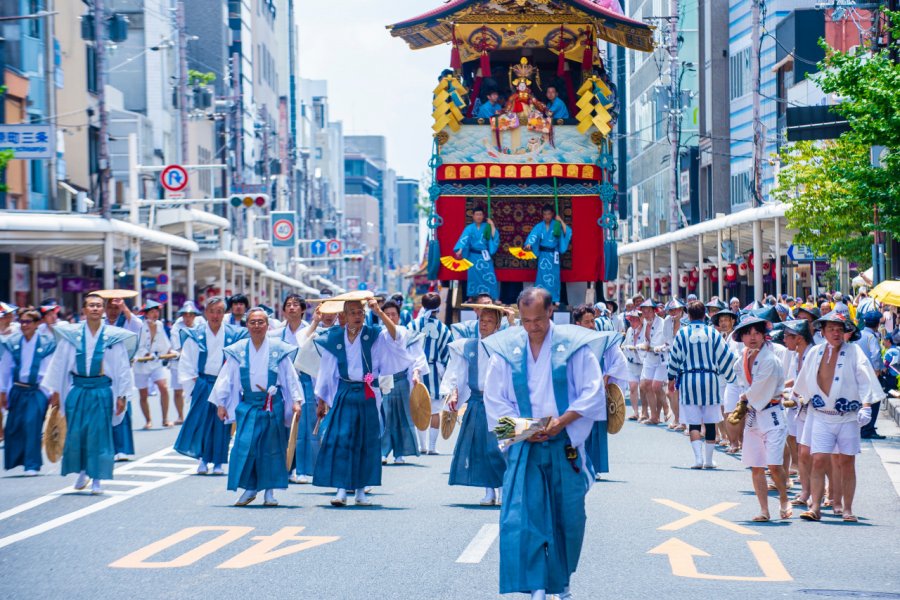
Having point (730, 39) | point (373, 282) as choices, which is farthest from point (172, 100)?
point (373, 282)

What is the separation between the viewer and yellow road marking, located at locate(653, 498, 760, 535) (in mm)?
10442

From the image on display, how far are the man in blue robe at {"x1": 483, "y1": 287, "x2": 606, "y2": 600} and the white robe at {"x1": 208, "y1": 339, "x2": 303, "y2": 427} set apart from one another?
186 inches

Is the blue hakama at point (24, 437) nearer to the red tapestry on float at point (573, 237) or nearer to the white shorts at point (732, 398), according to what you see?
the white shorts at point (732, 398)

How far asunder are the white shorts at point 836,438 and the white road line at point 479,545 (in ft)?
8.30

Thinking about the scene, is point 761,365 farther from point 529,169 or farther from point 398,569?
point 529,169

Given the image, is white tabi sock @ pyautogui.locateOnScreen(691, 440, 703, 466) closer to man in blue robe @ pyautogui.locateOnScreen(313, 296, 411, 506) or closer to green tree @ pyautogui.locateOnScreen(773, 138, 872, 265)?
man in blue robe @ pyautogui.locateOnScreen(313, 296, 411, 506)

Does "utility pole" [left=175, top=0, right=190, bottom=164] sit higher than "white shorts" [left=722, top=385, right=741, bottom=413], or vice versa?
"utility pole" [left=175, top=0, right=190, bottom=164]

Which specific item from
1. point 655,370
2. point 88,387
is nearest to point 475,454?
point 88,387

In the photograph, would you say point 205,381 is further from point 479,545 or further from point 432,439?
point 479,545

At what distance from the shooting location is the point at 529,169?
2017cm

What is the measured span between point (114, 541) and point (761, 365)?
16.2 ft

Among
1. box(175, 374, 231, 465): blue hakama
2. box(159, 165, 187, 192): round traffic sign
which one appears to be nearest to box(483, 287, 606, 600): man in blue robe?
box(175, 374, 231, 465): blue hakama

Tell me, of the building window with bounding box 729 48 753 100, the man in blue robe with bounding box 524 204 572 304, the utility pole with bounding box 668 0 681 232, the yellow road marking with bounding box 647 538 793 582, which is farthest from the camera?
the building window with bounding box 729 48 753 100

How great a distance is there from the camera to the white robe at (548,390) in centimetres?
720
